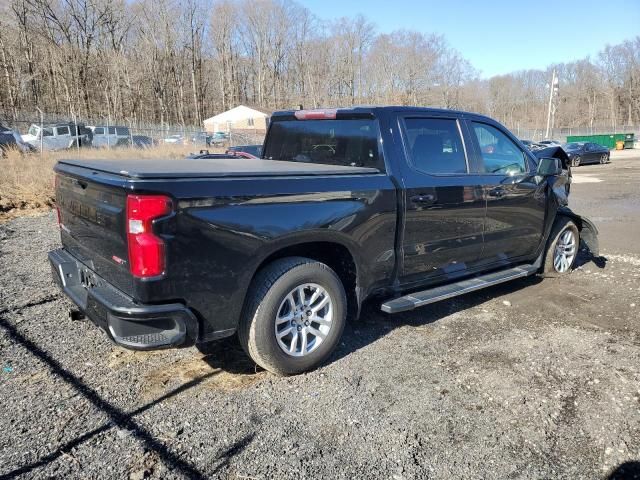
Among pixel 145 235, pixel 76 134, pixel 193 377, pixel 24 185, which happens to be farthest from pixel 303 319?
pixel 76 134

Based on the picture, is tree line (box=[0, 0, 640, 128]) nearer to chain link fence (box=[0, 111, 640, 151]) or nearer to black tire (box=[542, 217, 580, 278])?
chain link fence (box=[0, 111, 640, 151])

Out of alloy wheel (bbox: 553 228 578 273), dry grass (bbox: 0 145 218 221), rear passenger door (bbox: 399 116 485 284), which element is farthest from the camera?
dry grass (bbox: 0 145 218 221)

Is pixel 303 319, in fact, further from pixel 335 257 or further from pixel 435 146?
pixel 435 146

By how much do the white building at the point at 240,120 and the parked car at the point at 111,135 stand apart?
36.5 meters

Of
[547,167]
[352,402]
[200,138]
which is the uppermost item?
[200,138]

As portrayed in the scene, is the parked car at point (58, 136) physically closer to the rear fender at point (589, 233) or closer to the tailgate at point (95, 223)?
the tailgate at point (95, 223)

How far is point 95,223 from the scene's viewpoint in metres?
3.14

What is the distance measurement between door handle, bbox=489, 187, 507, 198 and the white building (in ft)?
209

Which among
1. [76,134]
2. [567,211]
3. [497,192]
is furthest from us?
[76,134]

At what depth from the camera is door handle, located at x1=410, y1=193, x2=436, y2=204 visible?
394cm

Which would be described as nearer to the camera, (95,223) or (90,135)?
(95,223)

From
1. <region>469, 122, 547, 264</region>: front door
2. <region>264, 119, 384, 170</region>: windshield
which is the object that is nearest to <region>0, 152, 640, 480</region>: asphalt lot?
<region>469, 122, 547, 264</region>: front door

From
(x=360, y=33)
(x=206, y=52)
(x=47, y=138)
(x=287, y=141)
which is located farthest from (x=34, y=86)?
(x=287, y=141)

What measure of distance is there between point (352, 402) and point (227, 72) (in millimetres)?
82275
